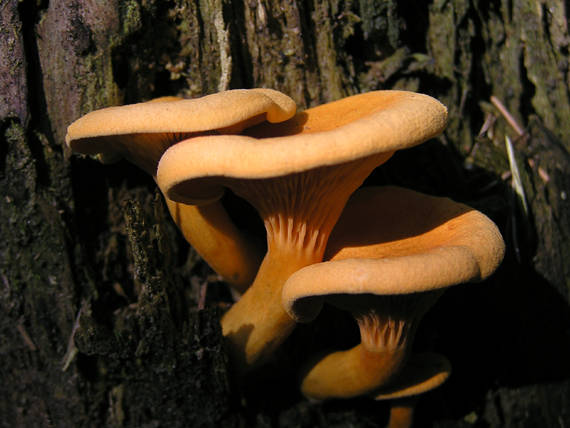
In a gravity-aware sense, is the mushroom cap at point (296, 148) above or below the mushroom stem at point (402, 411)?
above

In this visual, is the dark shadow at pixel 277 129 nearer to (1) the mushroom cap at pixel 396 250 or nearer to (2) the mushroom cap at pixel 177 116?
(2) the mushroom cap at pixel 177 116

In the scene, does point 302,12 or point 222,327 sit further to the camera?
point 302,12

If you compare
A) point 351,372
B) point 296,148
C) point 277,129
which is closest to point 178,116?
point 296,148

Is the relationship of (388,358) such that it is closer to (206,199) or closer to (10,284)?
(206,199)

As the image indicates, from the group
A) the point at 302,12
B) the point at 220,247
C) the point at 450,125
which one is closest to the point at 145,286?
the point at 220,247

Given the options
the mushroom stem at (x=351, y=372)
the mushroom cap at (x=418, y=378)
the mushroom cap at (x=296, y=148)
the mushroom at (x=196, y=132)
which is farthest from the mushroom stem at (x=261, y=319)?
the mushroom cap at (x=418, y=378)

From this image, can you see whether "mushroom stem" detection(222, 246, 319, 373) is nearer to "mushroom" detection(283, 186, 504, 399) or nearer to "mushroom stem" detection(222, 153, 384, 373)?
"mushroom stem" detection(222, 153, 384, 373)

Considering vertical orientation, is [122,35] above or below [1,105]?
above
